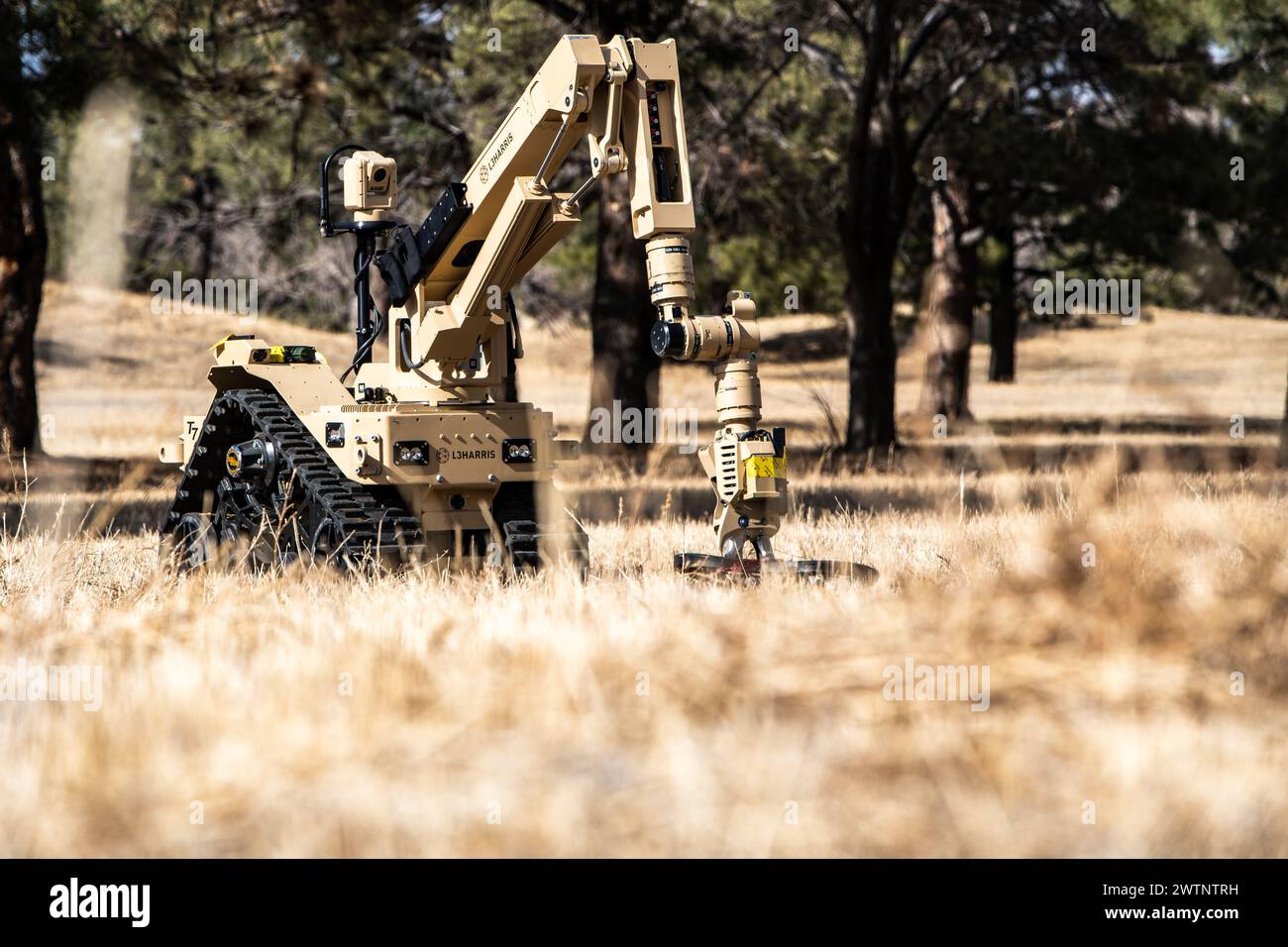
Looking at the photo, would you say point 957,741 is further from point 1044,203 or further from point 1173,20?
point 1044,203

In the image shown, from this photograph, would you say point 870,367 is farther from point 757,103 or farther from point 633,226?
point 633,226

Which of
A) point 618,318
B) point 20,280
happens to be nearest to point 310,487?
point 20,280

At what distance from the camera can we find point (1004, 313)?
1401 inches

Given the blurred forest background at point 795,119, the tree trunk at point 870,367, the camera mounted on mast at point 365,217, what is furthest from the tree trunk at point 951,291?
the camera mounted on mast at point 365,217

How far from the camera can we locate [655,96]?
763 centimetres

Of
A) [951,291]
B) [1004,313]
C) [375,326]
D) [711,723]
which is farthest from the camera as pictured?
[1004,313]

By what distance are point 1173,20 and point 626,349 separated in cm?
676

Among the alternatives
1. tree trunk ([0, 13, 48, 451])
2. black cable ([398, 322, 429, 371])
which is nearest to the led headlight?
black cable ([398, 322, 429, 371])

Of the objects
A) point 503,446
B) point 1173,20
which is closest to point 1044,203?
point 1173,20

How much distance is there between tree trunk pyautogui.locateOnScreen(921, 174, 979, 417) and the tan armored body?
17.3 meters

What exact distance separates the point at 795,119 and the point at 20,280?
455 inches

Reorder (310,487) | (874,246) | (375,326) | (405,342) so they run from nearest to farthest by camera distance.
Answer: (310,487) < (405,342) < (375,326) < (874,246)

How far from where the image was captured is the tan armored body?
7570 mm

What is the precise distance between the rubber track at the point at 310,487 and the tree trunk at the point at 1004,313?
60.6 ft
